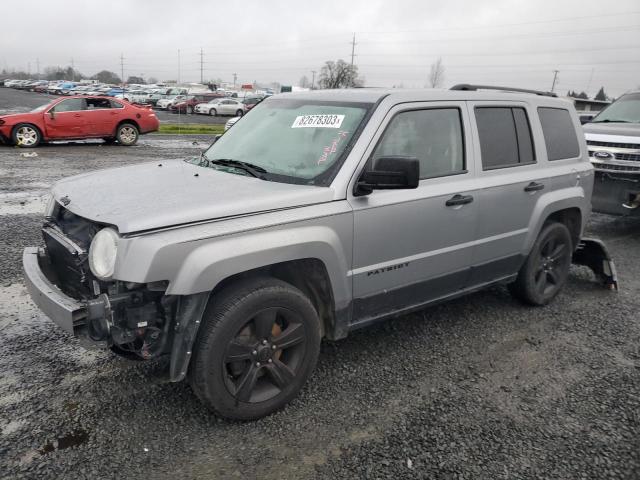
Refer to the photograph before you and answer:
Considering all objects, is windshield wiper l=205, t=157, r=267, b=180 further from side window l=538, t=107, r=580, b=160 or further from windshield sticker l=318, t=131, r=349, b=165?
side window l=538, t=107, r=580, b=160

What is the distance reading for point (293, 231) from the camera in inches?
115

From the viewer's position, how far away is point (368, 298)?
3402mm

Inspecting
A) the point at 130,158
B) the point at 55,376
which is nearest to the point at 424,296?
the point at 55,376

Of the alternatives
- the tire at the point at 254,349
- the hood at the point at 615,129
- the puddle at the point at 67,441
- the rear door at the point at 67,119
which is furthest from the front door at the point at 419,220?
the rear door at the point at 67,119

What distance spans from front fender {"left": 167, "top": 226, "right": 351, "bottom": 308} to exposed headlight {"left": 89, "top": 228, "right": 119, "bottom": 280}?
1.04ft

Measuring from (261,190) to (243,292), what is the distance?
2.05 ft

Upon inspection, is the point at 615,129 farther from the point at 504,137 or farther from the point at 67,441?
the point at 67,441

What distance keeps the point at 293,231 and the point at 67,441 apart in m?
Result: 1.64

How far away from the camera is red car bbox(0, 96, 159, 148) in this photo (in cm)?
1418

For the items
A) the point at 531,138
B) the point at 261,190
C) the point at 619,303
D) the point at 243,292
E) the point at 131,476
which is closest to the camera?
the point at 131,476

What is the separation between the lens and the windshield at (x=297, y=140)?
3305mm

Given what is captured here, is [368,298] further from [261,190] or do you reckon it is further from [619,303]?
[619,303]

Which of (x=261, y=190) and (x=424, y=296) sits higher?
(x=261, y=190)

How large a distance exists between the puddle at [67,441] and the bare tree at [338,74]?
70.1 metres
